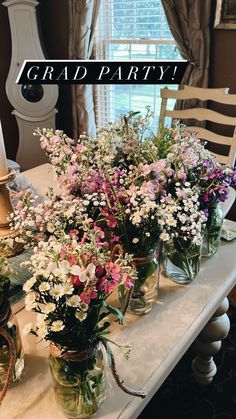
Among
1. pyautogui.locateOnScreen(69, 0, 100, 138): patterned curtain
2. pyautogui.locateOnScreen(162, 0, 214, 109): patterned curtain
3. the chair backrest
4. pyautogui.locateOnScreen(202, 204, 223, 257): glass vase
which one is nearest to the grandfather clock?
pyautogui.locateOnScreen(69, 0, 100, 138): patterned curtain

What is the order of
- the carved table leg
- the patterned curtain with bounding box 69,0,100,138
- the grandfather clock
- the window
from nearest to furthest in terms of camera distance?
the carved table leg < the window < the patterned curtain with bounding box 69,0,100,138 < the grandfather clock

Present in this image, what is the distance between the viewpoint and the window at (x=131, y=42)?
251 centimetres

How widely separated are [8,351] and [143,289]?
301 mm

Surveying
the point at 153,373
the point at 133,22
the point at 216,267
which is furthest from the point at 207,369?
the point at 133,22

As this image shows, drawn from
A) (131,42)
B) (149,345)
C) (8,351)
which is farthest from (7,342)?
(131,42)

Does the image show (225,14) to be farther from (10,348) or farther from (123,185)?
(10,348)

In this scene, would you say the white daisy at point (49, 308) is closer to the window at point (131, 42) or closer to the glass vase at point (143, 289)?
the glass vase at point (143, 289)

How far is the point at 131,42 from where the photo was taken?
2.69 m

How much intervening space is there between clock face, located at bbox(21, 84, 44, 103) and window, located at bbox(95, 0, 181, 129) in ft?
1.50

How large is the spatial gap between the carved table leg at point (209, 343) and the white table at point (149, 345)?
23 centimetres

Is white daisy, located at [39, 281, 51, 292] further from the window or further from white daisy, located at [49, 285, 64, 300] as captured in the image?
the window

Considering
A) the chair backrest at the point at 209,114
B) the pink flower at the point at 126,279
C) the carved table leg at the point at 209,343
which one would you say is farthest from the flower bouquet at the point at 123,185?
the chair backrest at the point at 209,114

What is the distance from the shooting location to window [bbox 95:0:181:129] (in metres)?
2.51

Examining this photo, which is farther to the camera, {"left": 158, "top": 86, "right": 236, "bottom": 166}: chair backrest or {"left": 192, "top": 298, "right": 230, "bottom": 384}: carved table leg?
{"left": 158, "top": 86, "right": 236, "bottom": 166}: chair backrest
